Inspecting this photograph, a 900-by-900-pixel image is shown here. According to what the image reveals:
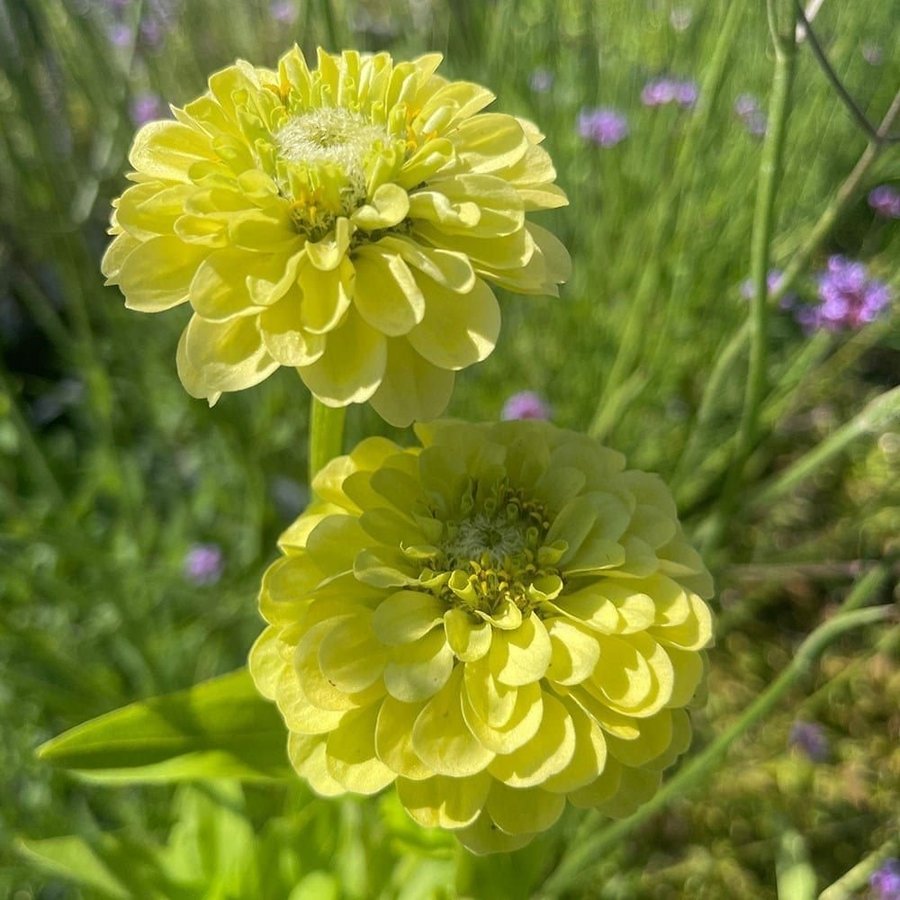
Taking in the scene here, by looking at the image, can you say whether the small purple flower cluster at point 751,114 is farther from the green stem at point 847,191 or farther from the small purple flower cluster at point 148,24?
the small purple flower cluster at point 148,24

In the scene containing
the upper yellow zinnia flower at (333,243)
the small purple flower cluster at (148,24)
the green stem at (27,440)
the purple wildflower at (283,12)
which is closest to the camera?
the upper yellow zinnia flower at (333,243)

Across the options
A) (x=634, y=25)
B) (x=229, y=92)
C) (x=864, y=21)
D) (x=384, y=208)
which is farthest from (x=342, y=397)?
(x=634, y=25)

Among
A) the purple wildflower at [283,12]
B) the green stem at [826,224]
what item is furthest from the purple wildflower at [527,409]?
the purple wildflower at [283,12]

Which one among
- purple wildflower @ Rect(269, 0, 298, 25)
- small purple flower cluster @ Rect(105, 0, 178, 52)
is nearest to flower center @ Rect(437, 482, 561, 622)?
small purple flower cluster @ Rect(105, 0, 178, 52)

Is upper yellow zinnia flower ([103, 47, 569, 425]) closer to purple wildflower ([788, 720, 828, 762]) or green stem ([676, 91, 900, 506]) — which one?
green stem ([676, 91, 900, 506])

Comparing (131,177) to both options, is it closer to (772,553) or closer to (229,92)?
(229,92)
